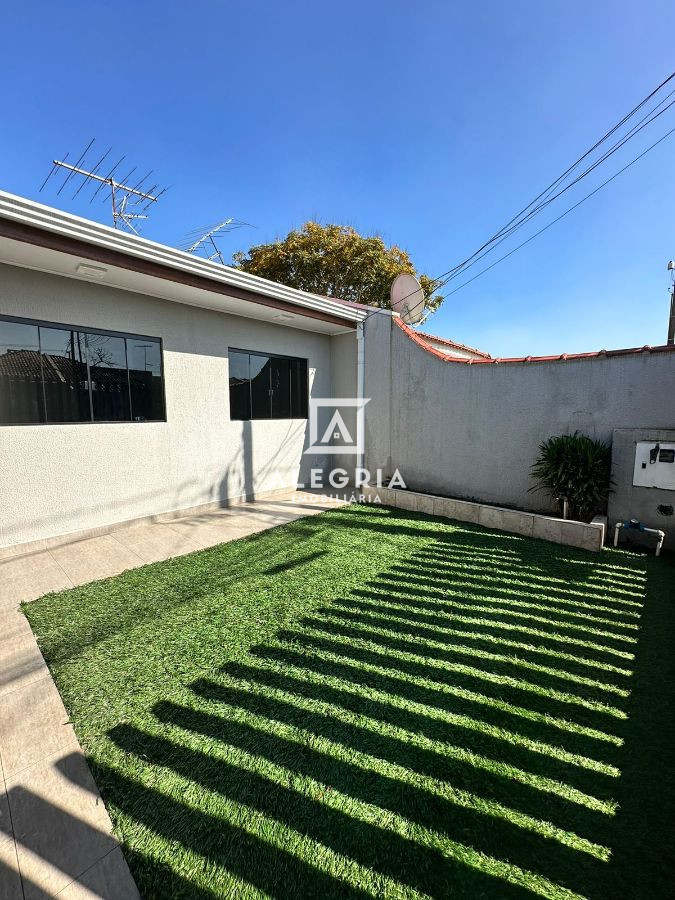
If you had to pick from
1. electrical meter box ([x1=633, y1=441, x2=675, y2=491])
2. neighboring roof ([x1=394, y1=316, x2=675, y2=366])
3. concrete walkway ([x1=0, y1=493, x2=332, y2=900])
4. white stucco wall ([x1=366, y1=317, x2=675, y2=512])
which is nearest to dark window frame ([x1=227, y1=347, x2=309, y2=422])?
white stucco wall ([x1=366, y1=317, x2=675, y2=512])

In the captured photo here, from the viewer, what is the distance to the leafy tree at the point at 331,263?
50.8 ft

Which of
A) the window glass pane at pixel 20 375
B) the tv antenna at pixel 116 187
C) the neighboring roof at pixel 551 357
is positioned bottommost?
the window glass pane at pixel 20 375

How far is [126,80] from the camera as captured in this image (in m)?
6.20

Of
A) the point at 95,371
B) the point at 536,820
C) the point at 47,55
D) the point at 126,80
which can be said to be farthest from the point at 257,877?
the point at 126,80

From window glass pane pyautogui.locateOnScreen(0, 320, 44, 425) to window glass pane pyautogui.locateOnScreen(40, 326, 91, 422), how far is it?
94 mm

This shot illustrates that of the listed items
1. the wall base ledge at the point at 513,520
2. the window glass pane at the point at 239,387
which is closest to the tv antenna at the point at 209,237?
the window glass pane at the point at 239,387

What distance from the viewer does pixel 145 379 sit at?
5.84 meters

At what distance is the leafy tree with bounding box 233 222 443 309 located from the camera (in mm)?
15477

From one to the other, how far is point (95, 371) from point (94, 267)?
1.40 meters

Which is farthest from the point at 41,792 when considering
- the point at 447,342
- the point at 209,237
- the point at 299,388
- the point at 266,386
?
the point at 209,237

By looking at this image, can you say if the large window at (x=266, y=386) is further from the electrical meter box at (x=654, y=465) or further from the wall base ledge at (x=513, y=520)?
the electrical meter box at (x=654, y=465)

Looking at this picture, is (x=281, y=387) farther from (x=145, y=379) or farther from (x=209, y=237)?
(x=209, y=237)

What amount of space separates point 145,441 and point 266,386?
268 cm

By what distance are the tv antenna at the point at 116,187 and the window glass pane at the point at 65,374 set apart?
314 cm
